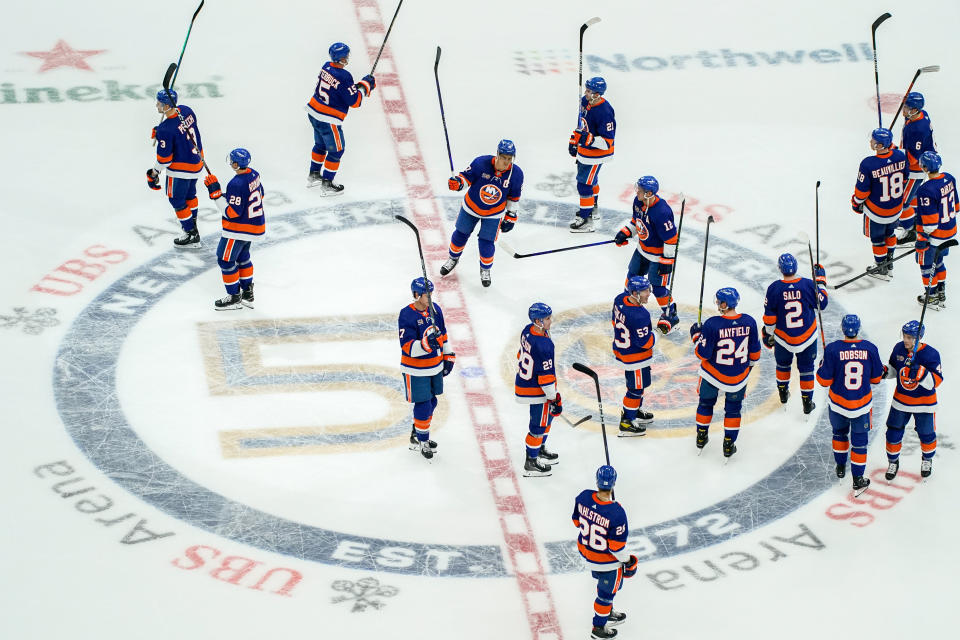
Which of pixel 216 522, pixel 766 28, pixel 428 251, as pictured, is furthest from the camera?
pixel 766 28

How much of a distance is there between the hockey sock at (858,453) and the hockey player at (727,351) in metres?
0.84

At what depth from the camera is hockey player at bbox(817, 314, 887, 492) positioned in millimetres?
11906

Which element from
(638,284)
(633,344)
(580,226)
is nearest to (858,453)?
(633,344)

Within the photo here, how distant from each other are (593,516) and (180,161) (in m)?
5.76

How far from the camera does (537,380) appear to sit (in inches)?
466

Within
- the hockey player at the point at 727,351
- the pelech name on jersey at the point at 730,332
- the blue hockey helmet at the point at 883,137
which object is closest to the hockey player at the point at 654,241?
the hockey player at the point at 727,351

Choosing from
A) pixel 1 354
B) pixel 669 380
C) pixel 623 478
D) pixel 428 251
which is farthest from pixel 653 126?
pixel 1 354

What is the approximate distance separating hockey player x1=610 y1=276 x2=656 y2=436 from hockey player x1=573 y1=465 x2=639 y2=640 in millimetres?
2052

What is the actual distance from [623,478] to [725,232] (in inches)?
151

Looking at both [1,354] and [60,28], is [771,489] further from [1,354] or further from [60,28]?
[60,28]

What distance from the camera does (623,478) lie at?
12320 mm

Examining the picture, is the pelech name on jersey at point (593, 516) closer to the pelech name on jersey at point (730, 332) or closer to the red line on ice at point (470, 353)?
the red line on ice at point (470, 353)

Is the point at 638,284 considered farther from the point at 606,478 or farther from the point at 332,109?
the point at 332,109

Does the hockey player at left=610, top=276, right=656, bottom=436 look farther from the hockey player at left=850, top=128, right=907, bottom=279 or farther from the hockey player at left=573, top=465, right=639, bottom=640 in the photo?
the hockey player at left=850, top=128, right=907, bottom=279
